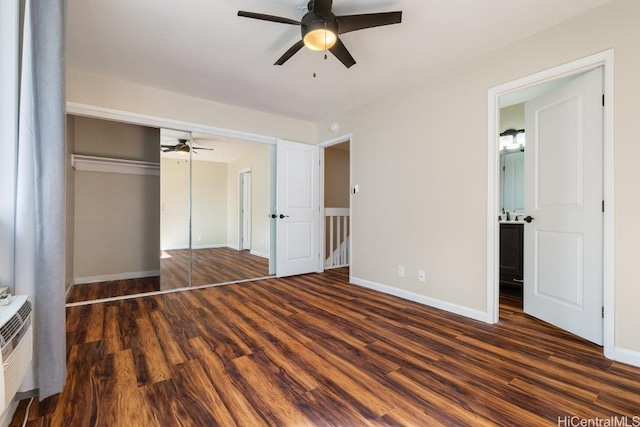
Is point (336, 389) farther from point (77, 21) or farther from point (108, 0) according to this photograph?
point (77, 21)

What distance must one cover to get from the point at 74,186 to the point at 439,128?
4624 mm

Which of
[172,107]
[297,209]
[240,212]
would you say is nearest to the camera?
[172,107]

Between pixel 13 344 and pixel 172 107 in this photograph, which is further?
pixel 172 107

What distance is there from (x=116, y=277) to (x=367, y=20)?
178 inches


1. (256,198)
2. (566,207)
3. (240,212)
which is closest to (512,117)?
(566,207)

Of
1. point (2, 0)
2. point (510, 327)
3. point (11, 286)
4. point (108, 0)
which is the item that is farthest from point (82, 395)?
point (510, 327)

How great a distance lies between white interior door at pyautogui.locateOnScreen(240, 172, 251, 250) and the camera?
552 cm

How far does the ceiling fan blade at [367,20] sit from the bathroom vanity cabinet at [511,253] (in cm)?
270

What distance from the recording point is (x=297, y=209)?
4367 millimetres

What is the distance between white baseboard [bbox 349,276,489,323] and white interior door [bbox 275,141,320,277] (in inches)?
37.9

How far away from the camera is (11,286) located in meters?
1.36

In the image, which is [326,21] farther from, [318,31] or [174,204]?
[174,204]

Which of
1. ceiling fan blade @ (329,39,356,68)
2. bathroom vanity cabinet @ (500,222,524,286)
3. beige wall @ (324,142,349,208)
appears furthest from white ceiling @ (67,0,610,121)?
beige wall @ (324,142,349,208)

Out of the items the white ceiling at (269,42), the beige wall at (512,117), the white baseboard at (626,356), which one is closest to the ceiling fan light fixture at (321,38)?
the white ceiling at (269,42)
